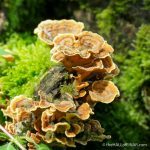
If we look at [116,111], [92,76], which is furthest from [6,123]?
[116,111]

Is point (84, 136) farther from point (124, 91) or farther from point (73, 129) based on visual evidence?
point (124, 91)

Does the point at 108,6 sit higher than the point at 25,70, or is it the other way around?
the point at 108,6

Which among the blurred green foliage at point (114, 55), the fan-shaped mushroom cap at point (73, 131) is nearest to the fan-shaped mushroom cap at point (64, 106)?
the fan-shaped mushroom cap at point (73, 131)

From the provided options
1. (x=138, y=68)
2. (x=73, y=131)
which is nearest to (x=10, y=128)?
(x=73, y=131)

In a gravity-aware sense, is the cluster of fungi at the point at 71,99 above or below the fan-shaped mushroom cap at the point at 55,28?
below

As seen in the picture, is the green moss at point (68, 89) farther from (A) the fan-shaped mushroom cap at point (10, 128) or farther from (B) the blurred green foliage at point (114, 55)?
(A) the fan-shaped mushroom cap at point (10, 128)

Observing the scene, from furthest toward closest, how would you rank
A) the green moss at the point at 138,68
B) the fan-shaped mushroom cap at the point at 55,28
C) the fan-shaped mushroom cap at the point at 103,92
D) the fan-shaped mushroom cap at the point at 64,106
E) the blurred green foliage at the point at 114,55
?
the green moss at the point at 138,68, the blurred green foliage at the point at 114,55, the fan-shaped mushroom cap at the point at 55,28, the fan-shaped mushroom cap at the point at 103,92, the fan-shaped mushroom cap at the point at 64,106

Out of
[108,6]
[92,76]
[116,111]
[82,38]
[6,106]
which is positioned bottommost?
[116,111]
